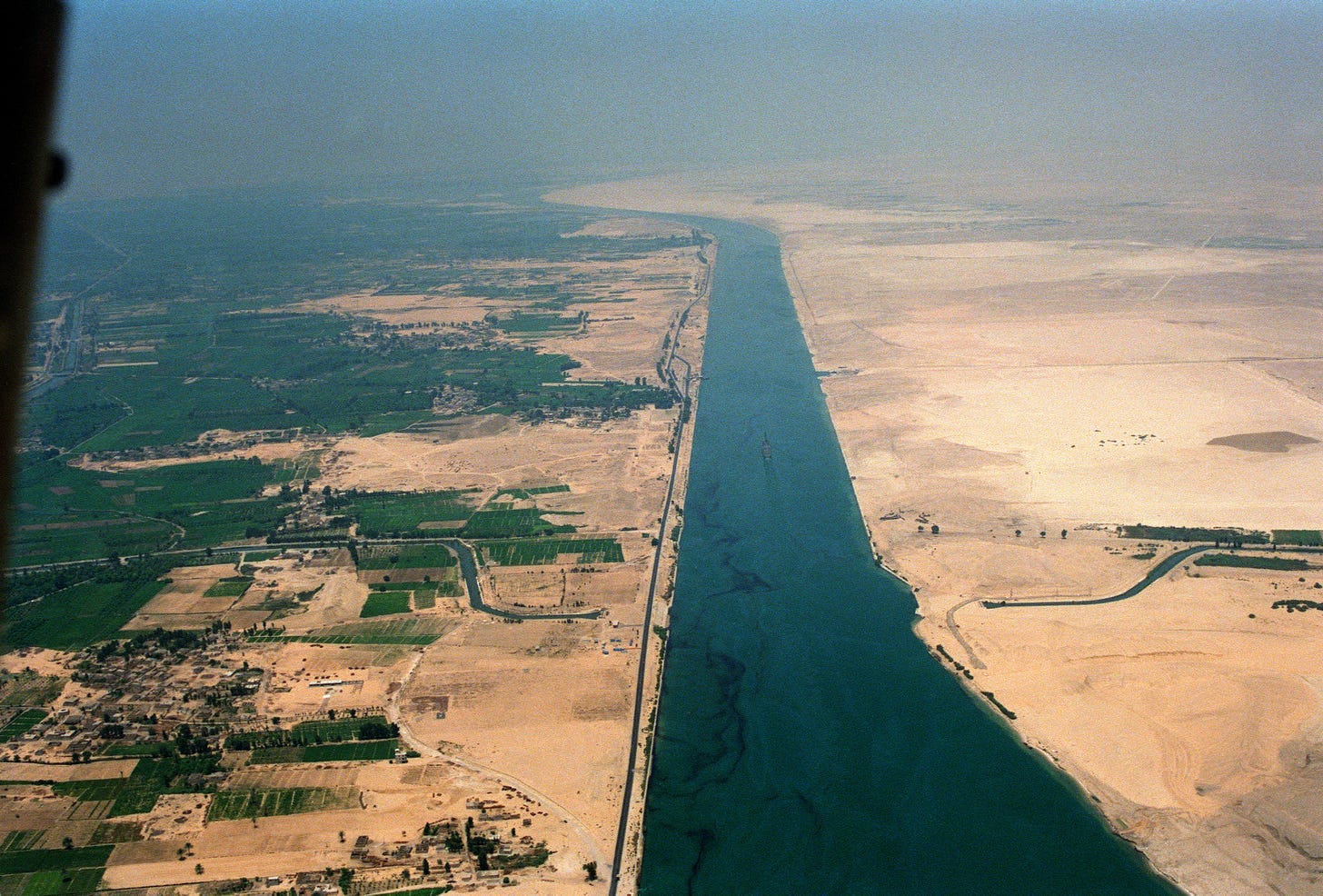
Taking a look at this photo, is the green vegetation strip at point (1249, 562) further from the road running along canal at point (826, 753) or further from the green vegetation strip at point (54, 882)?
the green vegetation strip at point (54, 882)

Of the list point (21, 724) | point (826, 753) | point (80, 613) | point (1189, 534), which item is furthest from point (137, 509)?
point (1189, 534)

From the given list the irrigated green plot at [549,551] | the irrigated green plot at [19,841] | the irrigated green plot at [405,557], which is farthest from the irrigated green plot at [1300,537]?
the irrigated green plot at [19,841]

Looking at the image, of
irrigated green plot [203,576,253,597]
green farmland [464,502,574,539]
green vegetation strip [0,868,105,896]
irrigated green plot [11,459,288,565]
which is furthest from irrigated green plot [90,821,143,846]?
irrigated green plot [11,459,288,565]

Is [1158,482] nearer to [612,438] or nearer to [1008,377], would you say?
[1008,377]

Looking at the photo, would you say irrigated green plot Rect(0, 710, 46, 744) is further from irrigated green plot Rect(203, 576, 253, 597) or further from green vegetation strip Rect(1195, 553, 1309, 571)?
green vegetation strip Rect(1195, 553, 1309, 571)

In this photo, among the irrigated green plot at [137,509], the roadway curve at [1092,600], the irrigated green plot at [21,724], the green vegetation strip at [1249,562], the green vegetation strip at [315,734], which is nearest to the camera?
the green vegetation strip at [315,734]
